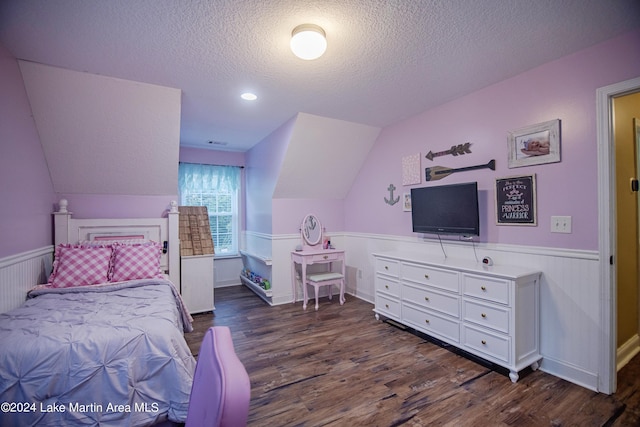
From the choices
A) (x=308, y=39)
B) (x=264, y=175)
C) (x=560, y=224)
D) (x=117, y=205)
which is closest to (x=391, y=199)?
(x=560, y=224)

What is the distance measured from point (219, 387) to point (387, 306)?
9.53 feet

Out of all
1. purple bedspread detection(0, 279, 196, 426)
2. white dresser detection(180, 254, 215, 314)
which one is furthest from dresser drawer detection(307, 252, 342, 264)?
purple bedspread detection(0, 279, 196, 426)

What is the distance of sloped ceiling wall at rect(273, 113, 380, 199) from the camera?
360 cm

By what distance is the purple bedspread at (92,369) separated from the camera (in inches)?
55.9

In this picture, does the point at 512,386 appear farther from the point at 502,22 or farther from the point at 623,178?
the point at 502,22

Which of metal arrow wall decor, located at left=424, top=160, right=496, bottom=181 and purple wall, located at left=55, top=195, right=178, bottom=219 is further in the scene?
purple wall, located at left=55, top=195, right=178, bottom=219

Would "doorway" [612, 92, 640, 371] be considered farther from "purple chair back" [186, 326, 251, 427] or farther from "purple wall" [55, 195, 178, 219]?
"purple wall" [55, 195, 178, 219]

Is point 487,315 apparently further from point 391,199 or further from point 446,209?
point 391,199

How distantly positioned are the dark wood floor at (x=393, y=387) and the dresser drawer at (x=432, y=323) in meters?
0.13

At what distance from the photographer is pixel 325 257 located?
3.99 meters

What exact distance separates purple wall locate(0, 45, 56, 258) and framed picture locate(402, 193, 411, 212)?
11.8ft

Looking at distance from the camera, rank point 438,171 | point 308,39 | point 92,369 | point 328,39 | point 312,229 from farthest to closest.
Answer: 1. point 312,229
2. point 438,171
3. point 328,39
4. point 308,39
5. point 92,369

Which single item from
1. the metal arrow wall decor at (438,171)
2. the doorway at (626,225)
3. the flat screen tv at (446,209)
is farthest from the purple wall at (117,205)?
the doorway at (626,225)

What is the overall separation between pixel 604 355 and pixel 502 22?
2.30 meters
